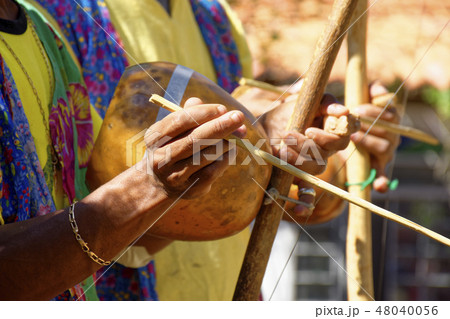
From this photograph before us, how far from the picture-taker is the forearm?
1.06 metres

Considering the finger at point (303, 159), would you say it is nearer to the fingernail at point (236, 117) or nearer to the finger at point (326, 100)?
the finger at point (326, 100)

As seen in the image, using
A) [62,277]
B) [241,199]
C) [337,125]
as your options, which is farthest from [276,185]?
[62,277]

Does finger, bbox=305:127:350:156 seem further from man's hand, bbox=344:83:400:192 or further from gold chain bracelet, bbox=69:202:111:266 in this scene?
gold chain bracelet, bbox=69:202:111:266

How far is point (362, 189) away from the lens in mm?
1843

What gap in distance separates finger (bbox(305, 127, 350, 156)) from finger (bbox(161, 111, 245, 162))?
393mm

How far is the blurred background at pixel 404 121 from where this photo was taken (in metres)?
4.04

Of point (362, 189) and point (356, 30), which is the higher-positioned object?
point (356, 30)

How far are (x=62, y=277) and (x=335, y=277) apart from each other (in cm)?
400

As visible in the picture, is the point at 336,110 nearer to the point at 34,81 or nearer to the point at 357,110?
the point at 357,110

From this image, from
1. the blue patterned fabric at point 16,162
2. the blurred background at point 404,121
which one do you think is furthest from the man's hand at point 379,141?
the blurred background at point 404,121

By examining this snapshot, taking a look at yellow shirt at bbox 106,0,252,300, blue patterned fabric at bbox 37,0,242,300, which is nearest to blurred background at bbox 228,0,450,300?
yellow shirt at bbox 106,0,252,300

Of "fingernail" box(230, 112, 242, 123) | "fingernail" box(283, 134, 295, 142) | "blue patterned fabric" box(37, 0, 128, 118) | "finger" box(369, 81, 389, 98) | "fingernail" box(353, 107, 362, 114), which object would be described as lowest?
"fingernail" box(353, 107, 362, 114)
